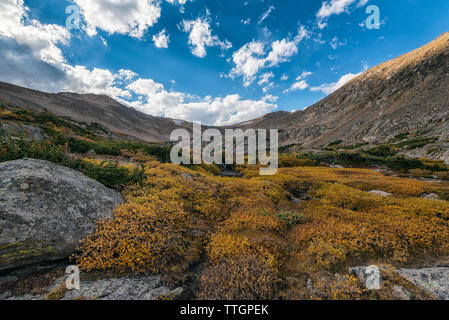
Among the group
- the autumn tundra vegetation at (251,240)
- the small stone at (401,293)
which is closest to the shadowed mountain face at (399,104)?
the autumn tundra vegetation at (251,240)

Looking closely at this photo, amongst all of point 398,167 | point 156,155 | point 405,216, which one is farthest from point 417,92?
point 156,155

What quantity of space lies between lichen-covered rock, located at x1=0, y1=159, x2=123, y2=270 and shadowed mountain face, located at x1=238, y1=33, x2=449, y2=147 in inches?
2331

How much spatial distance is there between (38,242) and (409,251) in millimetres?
11224

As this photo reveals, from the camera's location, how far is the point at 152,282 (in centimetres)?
453

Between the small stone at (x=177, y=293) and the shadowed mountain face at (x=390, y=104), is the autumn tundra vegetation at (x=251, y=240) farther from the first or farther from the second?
the shadowed mountain face at (x=390, y=104)

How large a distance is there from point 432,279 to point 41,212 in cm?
1068

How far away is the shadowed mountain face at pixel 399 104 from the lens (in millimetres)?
53431

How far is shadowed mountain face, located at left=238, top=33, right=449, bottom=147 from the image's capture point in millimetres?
53431

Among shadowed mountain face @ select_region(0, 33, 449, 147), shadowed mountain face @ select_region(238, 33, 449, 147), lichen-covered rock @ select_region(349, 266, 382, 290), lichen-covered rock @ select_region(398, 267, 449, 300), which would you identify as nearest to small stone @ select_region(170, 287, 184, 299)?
lichen-covered rock @ select_region(349, 266, 382, 290)

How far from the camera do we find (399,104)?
69.2 m

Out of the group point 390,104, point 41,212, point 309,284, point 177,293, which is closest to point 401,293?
point 309,284

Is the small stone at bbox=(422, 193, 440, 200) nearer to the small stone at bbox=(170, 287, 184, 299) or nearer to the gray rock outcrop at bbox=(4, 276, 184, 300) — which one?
the small stone at bbox=(170, 287, 184, 299)

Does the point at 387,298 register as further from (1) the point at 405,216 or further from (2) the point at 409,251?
→ (1) the point at 405,216

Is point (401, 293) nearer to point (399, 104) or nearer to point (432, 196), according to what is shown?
point (432, 196)
